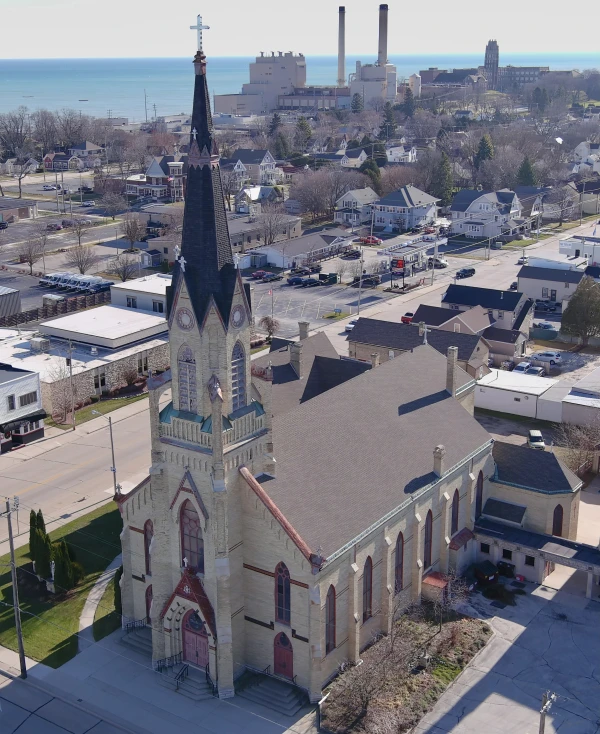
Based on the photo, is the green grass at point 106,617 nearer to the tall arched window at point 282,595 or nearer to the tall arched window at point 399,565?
the tall arched window at point 282,595

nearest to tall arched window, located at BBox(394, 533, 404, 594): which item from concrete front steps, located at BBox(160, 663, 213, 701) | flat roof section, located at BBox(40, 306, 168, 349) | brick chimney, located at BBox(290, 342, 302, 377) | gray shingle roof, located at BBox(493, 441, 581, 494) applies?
gray shingle roof, located at BBox(493, 441, 581, 494)

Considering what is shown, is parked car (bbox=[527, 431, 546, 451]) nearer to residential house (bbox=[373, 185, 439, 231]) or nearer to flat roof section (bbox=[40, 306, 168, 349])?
flat roof section (bbox=[40, 306, 168, 349])

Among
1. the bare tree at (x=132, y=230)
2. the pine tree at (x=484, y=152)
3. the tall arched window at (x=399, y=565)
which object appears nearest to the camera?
the tall arched window at (x=399, y=565)

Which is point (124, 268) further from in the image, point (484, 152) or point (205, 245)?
point (484, 152)

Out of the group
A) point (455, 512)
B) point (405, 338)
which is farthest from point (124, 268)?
point (455, 512)

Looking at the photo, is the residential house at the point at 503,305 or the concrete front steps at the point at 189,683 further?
the residential house at the point at 503,305

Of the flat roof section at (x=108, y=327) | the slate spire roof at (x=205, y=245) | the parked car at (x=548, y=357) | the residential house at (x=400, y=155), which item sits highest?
the slate spire roof at (x=205, y=245)

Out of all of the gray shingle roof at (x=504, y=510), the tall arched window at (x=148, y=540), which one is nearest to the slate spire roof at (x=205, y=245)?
the tall arched window at (x=148, y=540)
